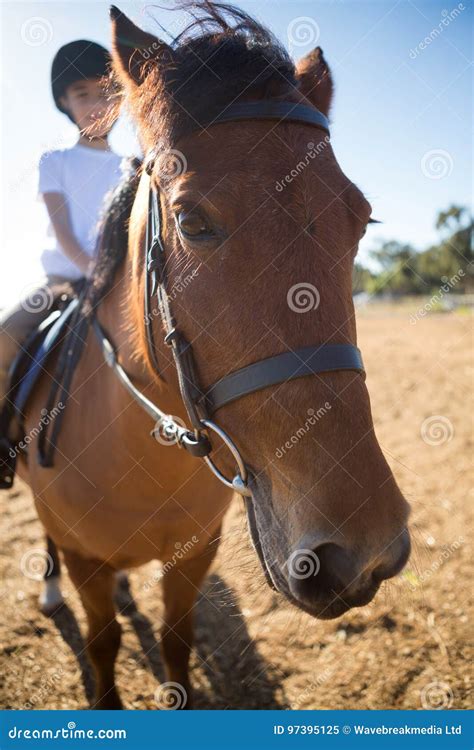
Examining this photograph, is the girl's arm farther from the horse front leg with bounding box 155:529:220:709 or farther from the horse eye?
the horse front leg with bounding box 155:529:220:709

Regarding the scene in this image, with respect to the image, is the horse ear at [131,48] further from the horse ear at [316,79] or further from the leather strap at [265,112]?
the horse ear at [316,79]

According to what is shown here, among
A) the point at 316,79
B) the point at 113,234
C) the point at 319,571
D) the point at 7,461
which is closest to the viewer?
the point at 319,571

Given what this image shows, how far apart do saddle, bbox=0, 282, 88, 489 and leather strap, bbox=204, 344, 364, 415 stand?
166cm

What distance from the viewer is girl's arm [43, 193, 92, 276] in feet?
11.3

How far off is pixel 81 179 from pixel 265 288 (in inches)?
108

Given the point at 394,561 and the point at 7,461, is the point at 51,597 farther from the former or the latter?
the point at 394,561

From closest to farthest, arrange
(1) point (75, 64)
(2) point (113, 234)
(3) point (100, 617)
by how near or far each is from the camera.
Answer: (2) point (113, 234)
(3) point (100, 617)
(1) point (75, 64)

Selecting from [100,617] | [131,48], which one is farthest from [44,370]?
[131,48]

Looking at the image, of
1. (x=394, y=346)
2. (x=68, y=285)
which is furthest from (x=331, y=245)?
(x=394, y=346)

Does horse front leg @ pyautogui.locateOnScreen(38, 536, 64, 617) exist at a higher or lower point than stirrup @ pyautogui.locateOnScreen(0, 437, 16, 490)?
lower

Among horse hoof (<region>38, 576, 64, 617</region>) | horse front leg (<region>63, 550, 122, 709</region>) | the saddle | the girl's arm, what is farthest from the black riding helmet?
horse hoof (<region>38, 576, 64, 617</region>)

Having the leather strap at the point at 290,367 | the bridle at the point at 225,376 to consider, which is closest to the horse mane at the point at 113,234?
the bridle at the point at 225,376

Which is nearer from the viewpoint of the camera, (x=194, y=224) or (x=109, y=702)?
(x=194, y=224)

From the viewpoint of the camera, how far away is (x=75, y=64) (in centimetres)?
381
